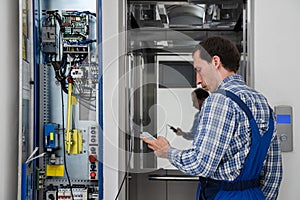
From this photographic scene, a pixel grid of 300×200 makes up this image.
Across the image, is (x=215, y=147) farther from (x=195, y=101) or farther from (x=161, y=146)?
(x=195, y=101)

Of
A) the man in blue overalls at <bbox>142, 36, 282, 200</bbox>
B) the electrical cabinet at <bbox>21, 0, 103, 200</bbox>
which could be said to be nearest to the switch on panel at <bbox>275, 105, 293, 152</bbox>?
the man in blue overalls at <bbox>142, 36, 282, 200</bbox>

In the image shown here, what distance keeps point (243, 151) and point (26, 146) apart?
1.50m

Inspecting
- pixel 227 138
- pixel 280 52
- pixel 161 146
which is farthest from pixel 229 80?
pixel 280 52

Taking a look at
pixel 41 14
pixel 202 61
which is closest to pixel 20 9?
pixel 41 14

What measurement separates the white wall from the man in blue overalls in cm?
48

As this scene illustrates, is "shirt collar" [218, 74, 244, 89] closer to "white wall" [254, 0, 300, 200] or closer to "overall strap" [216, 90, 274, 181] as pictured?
"overall strap" [216, 90, 274, 181]

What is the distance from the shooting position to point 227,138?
1529 millimetres

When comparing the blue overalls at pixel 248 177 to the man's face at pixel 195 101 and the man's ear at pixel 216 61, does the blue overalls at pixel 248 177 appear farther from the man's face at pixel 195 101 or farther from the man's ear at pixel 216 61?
the man's face at pixel 195 101

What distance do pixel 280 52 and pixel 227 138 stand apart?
0.88 m

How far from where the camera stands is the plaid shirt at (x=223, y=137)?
5.01 feet

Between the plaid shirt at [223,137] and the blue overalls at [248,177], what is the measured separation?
0.02 meters

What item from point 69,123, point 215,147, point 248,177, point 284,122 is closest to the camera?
point 215,147

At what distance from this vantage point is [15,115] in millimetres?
2322

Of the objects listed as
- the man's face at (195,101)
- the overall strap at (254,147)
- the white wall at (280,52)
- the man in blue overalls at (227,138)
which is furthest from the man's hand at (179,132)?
the overall strap at (254,147)
